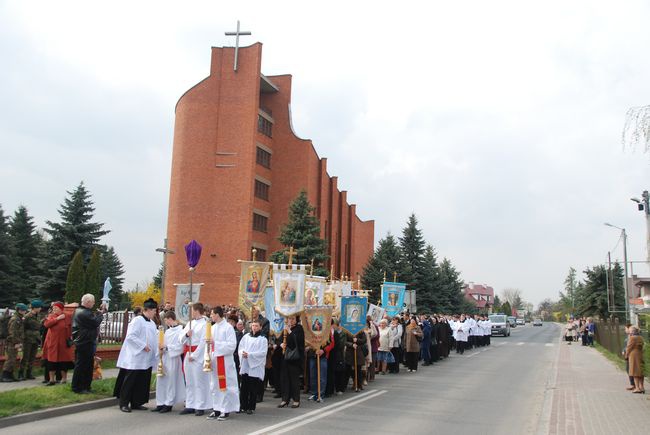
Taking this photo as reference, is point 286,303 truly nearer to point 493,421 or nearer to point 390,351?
point 493,421

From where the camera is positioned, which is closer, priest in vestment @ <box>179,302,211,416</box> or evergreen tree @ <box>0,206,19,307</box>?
priest in vestment @ <box>179,302,211,416</box>

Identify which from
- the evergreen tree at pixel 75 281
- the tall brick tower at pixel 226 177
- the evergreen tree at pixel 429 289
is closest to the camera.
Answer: the evergreen tree at pixel 75 281

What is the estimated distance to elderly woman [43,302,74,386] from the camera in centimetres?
1338

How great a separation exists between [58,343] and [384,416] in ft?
23.7

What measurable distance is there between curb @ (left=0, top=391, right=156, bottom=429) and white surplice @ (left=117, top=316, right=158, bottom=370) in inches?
33.6

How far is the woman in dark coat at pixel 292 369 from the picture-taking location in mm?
12297

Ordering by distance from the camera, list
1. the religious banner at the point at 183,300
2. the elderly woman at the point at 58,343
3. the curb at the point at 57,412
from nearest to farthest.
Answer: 1. the curb at the point at 57,412
2. the elderly woman at the point at 58,343
3. the religious banner at the point at 183,300

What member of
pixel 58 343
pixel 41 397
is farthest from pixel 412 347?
pixel 41 397

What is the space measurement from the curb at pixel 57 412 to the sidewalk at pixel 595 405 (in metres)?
7.88

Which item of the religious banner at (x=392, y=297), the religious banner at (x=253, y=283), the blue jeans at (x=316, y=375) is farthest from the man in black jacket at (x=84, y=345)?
the religious banner at (x=392, y=297)

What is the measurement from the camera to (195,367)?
11.2 m

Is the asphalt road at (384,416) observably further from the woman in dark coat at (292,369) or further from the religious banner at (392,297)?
the religious banner at (392,297)

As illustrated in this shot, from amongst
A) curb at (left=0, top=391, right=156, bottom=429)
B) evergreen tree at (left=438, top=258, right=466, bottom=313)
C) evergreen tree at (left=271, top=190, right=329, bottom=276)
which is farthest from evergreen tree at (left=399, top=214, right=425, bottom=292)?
curb at (left=0, top=391, right=156, bottom=429)

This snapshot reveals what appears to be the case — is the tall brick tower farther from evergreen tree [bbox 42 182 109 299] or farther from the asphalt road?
the asphalt road
